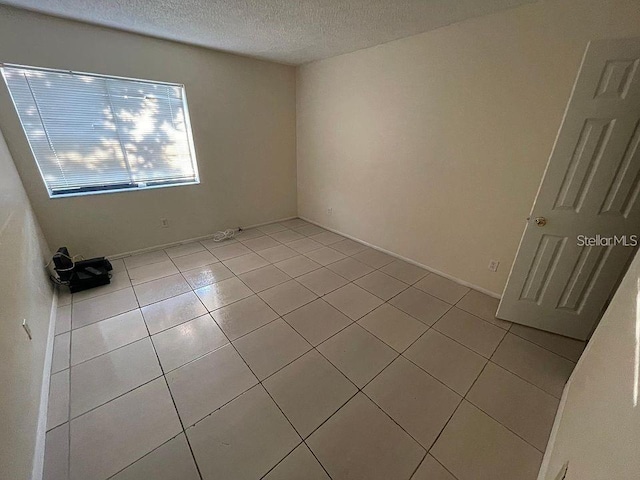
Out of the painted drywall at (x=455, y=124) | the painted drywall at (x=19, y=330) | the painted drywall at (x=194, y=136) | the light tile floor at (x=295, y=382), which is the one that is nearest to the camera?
the painted drywall at (x=19, y=330)

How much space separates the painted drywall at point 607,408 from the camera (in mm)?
681

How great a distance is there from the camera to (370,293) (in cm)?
250

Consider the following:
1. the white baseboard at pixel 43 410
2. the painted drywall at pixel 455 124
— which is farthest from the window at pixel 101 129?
the painted drywall at pixel 455 124

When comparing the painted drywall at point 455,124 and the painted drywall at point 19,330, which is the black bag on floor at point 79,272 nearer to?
the painted drywall at point 19,330

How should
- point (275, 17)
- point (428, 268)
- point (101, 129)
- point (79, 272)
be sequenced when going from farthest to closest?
point (428, 268) < point (101, 129) < point (79, 272) < point (275, 17)

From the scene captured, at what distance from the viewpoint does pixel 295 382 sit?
1.58m

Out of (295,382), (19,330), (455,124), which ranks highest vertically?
(455,124)

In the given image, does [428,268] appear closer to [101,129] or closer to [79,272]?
[79,272]

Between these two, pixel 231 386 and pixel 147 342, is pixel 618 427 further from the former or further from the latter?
pixel 147 342

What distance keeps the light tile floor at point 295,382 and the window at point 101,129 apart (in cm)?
115

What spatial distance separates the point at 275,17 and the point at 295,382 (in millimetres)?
2841

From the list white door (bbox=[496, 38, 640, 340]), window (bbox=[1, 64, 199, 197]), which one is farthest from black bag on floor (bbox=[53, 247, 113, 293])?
white door (bbox=[496, 38, 640, 340])

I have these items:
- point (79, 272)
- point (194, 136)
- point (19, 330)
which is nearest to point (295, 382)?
point (19, 330)

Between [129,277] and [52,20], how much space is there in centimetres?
235
